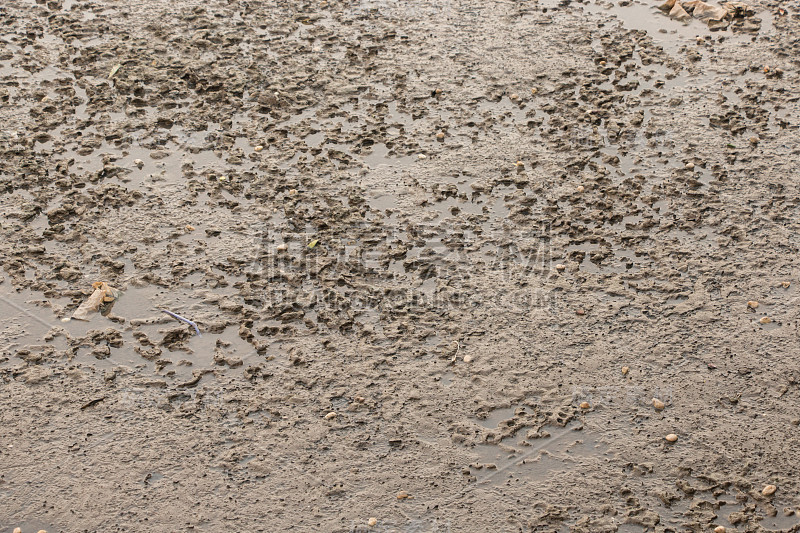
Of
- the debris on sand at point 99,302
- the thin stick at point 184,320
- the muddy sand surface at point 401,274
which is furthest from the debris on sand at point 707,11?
the debris on sand at point 99,302

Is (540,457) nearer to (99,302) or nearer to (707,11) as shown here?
(99,302)

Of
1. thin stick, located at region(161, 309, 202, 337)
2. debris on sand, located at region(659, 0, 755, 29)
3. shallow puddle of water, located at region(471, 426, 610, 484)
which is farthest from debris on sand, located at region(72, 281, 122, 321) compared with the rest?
debris on sand, located at region(659, 0, 755, 29)

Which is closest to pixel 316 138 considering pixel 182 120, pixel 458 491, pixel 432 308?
pixel 182 120

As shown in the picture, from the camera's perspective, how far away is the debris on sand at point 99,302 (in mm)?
4105

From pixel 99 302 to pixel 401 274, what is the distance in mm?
1447

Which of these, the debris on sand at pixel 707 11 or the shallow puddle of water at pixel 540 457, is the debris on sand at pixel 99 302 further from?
the debris on sand at pixel 707 11

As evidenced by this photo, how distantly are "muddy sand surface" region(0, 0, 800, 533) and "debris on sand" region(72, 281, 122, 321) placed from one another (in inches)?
1.3

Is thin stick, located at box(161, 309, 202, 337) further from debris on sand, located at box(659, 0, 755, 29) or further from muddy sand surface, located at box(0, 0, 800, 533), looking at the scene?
debris on sand, located at box(659, 0, 755, 29)

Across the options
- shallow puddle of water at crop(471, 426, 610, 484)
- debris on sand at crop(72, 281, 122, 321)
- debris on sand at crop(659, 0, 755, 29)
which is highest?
debris on sand at crop(659, 0, 755, 29)

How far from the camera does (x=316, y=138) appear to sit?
5328mm

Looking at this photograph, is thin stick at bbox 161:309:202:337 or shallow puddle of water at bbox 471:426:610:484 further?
thin stick at bbox 161:309:202:337

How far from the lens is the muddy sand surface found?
11.1 ft

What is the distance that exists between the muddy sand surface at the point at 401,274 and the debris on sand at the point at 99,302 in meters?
0.03

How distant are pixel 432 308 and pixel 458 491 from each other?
3.41 feet
